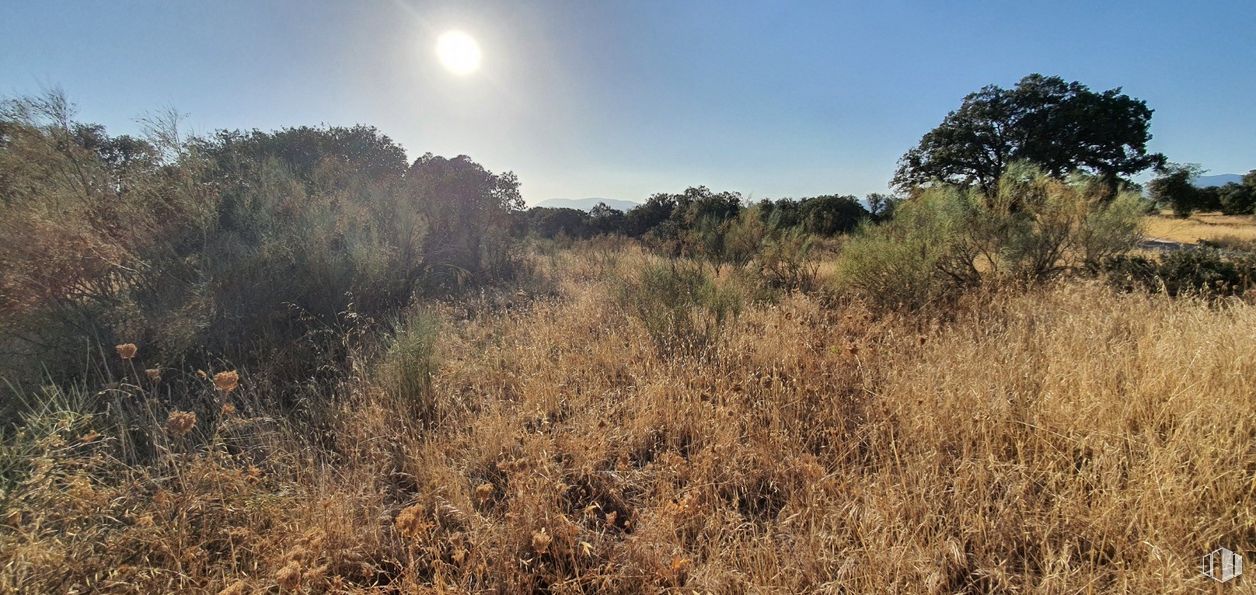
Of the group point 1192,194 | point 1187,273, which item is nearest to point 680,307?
point 1187,273

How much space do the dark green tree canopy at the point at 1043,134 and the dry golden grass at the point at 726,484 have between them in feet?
68.6

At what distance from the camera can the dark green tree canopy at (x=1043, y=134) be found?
19031 millimetres

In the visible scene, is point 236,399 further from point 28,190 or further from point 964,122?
point 964,122

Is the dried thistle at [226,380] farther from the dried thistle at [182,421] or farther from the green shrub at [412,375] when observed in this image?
the green shrub at [412,375]

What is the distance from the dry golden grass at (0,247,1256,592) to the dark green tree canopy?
68.6 ft

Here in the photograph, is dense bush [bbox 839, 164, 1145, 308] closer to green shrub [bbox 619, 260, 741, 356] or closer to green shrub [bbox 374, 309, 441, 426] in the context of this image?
green shrub [bbox 619, 260, 741, 356]

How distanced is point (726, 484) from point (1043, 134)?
27077 millimetres

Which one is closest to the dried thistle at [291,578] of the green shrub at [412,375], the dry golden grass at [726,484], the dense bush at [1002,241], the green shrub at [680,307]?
the dry golden grass at [726,484]

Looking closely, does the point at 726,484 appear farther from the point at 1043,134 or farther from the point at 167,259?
the point at 1043,134

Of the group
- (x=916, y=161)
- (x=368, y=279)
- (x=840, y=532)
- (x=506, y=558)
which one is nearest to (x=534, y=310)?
(x=368, y=279)

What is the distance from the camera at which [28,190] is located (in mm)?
3422

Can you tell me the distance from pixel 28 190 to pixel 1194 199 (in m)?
42.3

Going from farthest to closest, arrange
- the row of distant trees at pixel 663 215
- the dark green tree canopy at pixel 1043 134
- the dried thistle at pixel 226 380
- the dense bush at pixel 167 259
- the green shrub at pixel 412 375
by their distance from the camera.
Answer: the dark green tree canopy at pixel 1043 134
the row of distant trees at pixel 663 215
the dense bush at pixel 167 259
the green shrub at pixel 412 375
the dried thistle at pixel 226 380

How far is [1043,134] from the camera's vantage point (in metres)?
19.8
